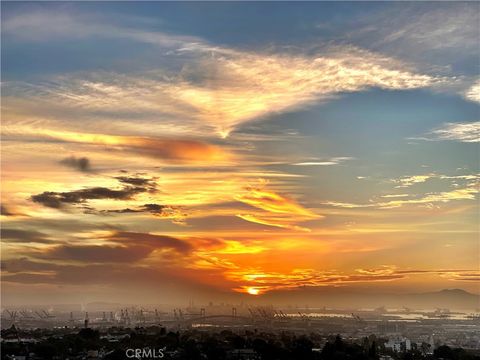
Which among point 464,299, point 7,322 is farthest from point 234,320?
point 464,299

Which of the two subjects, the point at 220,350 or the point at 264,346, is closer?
the point at 220,350

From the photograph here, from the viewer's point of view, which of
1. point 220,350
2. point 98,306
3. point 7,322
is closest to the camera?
point 220,350

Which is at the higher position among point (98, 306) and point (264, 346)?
point (98, 306)

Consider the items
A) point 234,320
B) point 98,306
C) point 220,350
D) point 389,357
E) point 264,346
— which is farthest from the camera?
point 98,306

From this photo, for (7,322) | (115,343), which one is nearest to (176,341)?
(115,343)

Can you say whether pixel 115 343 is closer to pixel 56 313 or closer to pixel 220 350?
pixel 220 350

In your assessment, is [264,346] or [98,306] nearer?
[264,346]

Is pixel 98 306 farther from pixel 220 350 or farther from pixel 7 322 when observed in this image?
pixel 220 350

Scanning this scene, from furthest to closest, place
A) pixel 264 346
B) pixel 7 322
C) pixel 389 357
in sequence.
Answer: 1. pixel 7 322
2. pixel 389 357
3. pixel 264 346

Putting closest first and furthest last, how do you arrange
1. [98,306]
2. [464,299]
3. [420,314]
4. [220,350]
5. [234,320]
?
[220,350]
[234,320]
[98,306]
[464,299]
[420,314]
